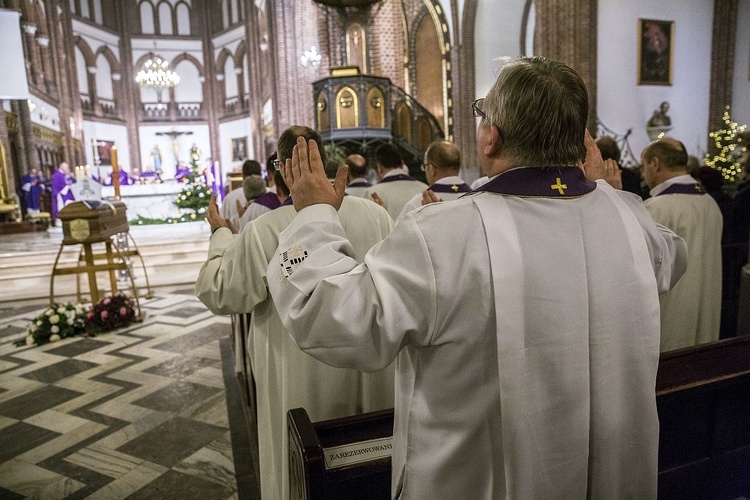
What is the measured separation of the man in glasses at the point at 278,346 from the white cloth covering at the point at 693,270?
6.85 feet

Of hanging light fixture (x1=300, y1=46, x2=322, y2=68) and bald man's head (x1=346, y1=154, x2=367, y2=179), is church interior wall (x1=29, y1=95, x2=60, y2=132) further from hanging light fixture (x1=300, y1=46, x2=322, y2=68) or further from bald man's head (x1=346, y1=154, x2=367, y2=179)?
bald man's head (x1=346, y1=154, x2=367, y2=179)

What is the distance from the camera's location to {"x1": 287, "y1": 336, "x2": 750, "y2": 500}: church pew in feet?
5.20

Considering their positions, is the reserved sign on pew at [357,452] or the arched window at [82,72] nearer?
the reserved sign on pew at [357,452]

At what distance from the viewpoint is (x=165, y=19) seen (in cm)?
2873

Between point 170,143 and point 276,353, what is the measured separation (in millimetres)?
28797

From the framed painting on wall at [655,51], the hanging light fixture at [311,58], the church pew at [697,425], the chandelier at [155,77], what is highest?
the chandelier at [155,77]

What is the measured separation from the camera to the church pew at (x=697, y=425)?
158 cm

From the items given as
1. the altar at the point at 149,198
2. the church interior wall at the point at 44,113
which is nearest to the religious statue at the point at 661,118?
the altar at the point at 149,198

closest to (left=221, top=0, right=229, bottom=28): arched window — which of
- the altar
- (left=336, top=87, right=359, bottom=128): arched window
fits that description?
the altar

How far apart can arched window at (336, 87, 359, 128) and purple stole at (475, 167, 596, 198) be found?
11129mm

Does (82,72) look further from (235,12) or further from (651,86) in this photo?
(651,86)

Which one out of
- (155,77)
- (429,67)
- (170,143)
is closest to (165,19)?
(170,143)

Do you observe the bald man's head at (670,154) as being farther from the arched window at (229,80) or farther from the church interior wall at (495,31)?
the arched window at (229,80)

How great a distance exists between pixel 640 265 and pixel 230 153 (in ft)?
94.7
